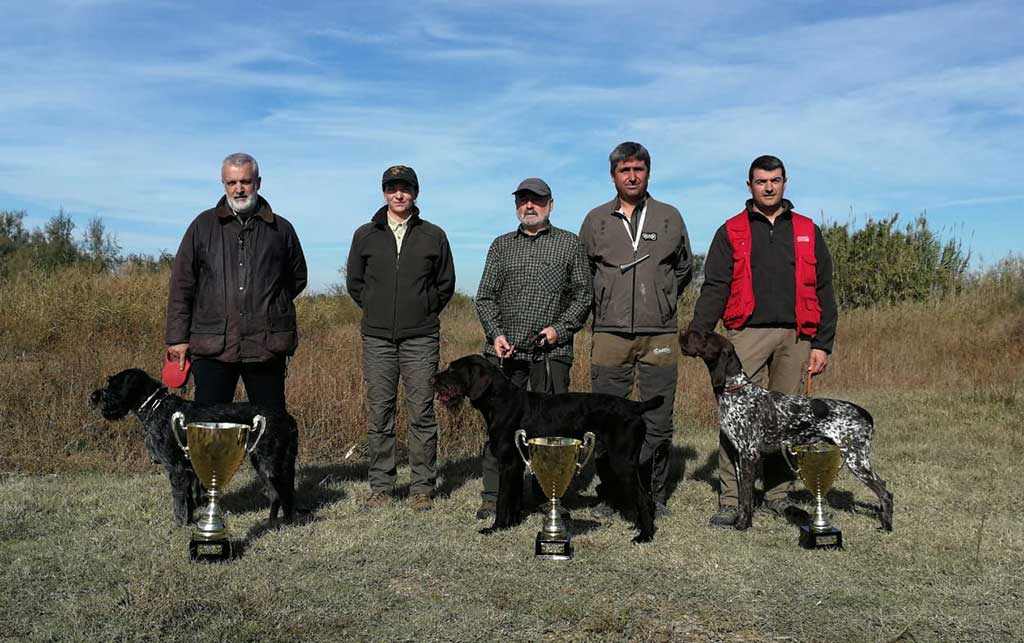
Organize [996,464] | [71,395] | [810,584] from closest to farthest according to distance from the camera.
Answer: [810,584]
[996,464]
[71,395]

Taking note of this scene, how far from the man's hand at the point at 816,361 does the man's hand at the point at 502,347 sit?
71.5 inches

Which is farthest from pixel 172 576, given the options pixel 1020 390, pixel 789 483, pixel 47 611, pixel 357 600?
pixel 1020 390

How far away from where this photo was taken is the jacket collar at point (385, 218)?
5230 millimetres

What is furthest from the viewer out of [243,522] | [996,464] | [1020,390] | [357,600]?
[1020,390]

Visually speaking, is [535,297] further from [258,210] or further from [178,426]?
[178,426]

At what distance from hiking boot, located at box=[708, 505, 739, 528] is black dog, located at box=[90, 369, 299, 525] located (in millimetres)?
2517

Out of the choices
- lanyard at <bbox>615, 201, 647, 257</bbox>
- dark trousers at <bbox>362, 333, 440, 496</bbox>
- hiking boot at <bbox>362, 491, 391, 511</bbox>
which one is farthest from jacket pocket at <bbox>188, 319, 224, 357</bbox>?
lanyard at <bbox>615, 201, 647, 257</bbox>

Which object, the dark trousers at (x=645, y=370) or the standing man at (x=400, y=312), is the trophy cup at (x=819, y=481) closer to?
the dark trousers at (x=645, y=370)

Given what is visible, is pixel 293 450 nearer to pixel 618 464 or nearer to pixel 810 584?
pixel 618 464

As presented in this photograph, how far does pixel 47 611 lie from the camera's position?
348 centimetres

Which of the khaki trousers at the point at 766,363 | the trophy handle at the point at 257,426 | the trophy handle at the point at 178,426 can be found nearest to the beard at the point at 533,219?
the khaki trousers at the point at 766,363

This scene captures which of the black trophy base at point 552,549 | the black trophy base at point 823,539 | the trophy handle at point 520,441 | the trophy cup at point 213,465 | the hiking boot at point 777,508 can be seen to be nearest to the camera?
the trophy cup at point 213,465

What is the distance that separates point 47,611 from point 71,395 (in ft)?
14.8

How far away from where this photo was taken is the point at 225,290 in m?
4.80
